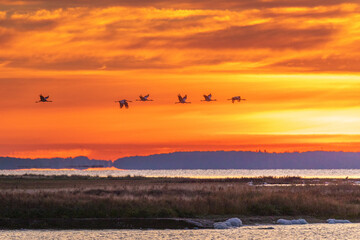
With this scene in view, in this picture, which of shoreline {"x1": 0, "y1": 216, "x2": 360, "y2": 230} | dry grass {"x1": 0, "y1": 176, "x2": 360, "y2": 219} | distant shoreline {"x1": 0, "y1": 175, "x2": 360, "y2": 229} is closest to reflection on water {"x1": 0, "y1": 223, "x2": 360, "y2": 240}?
shoreline {"x1": 0, "y1": 216, "x2": 360, "y2": 230}

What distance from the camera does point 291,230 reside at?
146 ft

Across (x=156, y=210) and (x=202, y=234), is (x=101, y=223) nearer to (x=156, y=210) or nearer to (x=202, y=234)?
(x=156, y=210)

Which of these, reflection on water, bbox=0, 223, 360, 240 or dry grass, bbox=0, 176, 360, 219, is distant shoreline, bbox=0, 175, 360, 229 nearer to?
dry grass, bbox=0, 176, 360, 219

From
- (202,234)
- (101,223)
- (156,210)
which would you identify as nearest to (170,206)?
(156,210)

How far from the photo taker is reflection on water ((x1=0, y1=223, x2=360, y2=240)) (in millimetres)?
41062

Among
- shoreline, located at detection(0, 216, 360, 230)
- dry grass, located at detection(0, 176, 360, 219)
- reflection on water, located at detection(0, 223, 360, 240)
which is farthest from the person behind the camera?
dry grass, located at detection(0, 176, 360, 219)

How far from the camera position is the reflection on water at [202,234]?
1617 inches

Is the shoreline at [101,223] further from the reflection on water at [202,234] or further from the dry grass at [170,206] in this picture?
the reflection on water at [202,234]

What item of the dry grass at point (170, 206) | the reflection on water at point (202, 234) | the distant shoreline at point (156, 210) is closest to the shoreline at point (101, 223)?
the distant shoreline at point (156, 210)

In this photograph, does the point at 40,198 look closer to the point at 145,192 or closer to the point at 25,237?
the point at 25,237

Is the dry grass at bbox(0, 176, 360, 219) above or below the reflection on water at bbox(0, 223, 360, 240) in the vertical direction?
above

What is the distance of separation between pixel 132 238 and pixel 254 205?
551 inches

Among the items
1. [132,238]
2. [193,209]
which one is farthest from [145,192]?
[132,238]

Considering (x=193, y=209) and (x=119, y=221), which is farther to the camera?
(x=193, y=209)
